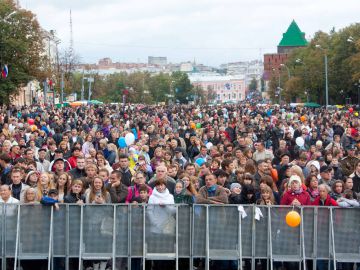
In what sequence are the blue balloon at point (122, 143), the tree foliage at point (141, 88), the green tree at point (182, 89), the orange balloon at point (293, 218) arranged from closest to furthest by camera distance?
the orange balloon at point (293, 218)
the blue balloon at point (122, 143)
the tree foliage at point (141, 88)
the green tree at point (182, 89)

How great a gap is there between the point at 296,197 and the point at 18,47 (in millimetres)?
60335

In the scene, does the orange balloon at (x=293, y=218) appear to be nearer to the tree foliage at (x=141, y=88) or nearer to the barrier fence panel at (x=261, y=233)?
the barrier fence panel at (x=261, y=233)

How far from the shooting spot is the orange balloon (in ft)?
37.7

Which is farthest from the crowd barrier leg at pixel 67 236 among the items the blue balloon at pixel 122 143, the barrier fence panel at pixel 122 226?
the blue balloon at pixel 122 143

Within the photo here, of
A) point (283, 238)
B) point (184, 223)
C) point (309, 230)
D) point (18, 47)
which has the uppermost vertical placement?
point (18, 47)

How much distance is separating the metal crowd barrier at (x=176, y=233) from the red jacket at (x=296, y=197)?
82cm

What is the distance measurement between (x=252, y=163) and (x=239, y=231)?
14.4ft

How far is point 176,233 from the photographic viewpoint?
1184 centimetres

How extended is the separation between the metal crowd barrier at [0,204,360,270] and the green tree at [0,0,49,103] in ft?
192

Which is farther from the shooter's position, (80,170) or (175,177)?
(175,177)

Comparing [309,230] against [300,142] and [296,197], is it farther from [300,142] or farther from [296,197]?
[300,142]

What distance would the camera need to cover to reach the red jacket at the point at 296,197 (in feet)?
41.7

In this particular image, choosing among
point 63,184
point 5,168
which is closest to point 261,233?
point 63,184

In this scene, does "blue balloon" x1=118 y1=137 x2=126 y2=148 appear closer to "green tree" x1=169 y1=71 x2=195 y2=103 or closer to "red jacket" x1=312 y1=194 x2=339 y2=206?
"red jacket" x1=312 y1=194 x2=339 y2=206
